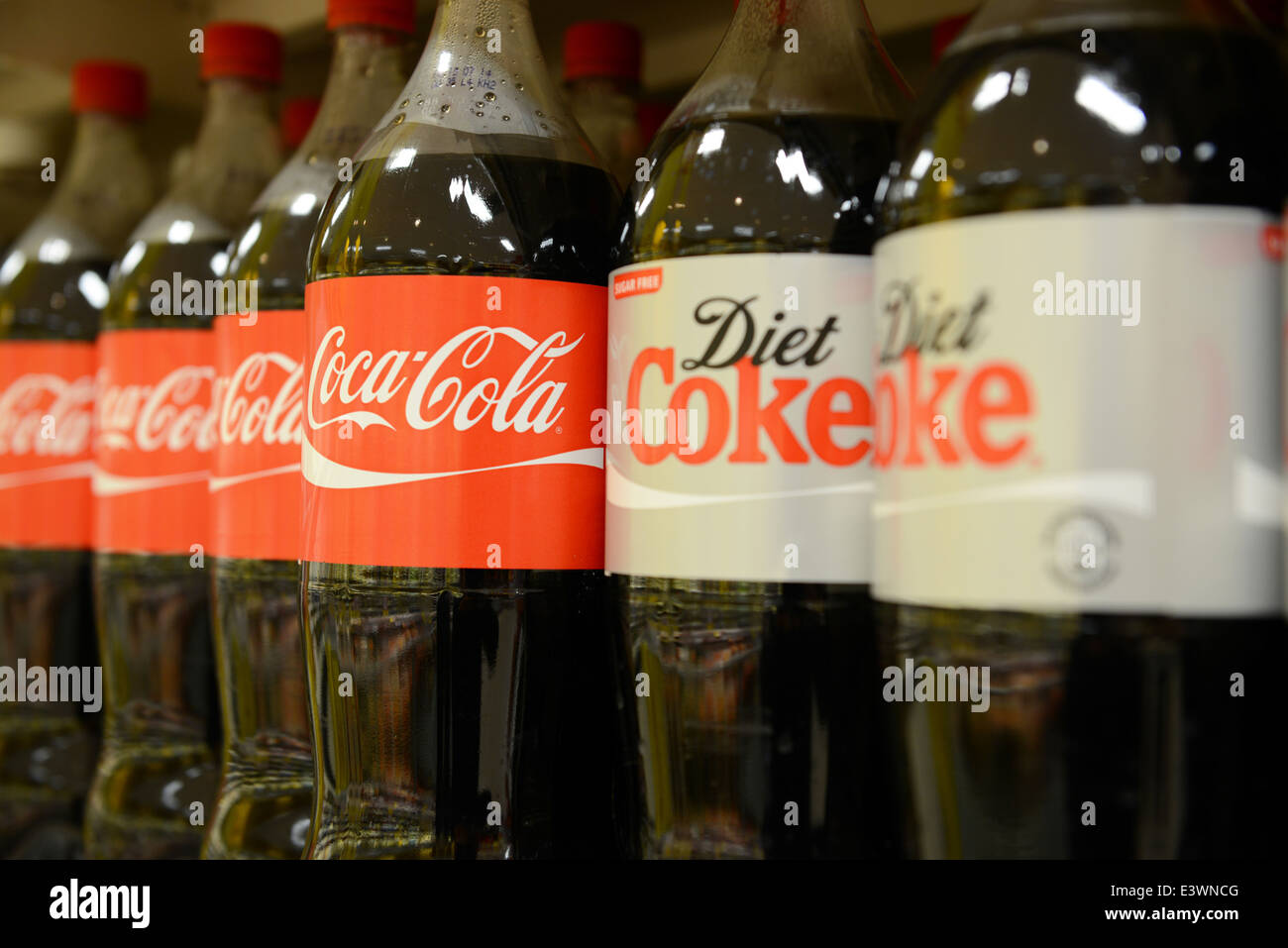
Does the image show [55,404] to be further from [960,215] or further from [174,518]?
[960,215]

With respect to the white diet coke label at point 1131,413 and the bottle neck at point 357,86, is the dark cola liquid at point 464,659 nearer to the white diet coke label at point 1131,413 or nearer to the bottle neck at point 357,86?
the bottle neck at point 357,86

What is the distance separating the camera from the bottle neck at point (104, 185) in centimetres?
168

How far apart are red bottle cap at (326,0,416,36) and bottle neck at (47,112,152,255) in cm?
50

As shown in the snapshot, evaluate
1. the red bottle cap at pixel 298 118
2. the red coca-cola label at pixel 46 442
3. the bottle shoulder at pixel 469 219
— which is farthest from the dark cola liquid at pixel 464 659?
the red coca-cola label at pixel 46 442

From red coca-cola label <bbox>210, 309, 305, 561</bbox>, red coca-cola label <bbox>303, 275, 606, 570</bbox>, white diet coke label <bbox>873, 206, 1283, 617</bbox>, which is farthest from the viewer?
red coca-cola label <bbox>210, 309, 305, 561</bbox>

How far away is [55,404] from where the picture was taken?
161 centimetres

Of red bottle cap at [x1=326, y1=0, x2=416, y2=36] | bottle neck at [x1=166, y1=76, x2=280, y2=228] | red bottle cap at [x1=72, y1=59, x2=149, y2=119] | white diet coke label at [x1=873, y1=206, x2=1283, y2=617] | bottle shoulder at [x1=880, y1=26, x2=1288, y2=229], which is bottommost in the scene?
white diet coke label at [x1=873, y1=206, x2=1283, y2=617]

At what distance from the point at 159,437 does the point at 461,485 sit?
0.56 metres

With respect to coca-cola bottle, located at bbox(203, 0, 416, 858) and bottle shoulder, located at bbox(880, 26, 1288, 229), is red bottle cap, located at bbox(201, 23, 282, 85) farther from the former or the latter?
bottle shoulder, located at bbox(880, 26, 1288, 229)

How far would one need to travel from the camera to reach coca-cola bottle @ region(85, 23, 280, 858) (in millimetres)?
1436

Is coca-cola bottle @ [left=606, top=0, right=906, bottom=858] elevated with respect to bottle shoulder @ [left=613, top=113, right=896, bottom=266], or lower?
lower

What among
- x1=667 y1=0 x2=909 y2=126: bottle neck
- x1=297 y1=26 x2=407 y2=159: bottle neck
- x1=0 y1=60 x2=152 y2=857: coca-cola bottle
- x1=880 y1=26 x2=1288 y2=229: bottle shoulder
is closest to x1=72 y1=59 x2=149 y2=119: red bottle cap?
x1=0 y1=60 x2=152 y2=857: coca-cola bottle
